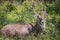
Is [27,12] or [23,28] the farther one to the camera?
[27,12]

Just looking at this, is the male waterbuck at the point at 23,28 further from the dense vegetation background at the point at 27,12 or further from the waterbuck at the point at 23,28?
the dense vegetation background at the point at 27,12

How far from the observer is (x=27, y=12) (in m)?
13.2

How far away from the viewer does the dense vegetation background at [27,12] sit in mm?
11622

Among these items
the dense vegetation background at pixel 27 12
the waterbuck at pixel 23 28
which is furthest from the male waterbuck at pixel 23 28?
the dense vegetation background at pixel 27 12

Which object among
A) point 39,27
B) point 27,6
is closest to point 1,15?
point 27,6

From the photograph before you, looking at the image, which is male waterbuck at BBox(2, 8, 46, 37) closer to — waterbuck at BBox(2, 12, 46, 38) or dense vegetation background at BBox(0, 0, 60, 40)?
waterbuck at BBox(2, 12, 46, 38)

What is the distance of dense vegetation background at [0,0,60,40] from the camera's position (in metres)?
11.6

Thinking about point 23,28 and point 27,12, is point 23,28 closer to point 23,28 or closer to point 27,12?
point 23,28

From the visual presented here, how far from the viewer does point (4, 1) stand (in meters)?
15.3

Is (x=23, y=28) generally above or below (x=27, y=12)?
above

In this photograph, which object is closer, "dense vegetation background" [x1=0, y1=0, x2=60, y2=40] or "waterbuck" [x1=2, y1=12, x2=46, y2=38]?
"waterbuck" [x1=2, y1=12, x2=46, y2=38]

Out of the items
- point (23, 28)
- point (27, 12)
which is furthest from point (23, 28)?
point (27, 12)

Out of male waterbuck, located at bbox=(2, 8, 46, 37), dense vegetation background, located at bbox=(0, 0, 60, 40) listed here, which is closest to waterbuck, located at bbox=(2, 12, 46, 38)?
male waterbuck, located at bbox=(2, 8, 46, 37)

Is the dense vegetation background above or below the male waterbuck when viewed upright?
below
